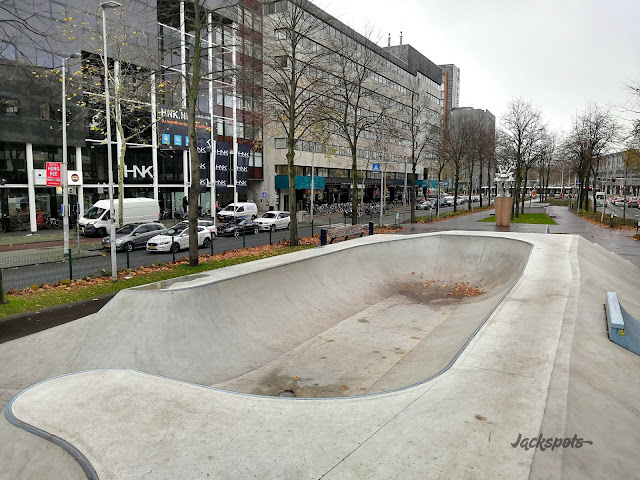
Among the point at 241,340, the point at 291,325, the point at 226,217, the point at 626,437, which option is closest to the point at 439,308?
the point at 291,325

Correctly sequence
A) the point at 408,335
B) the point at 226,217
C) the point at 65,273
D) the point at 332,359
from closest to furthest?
the point at 332,359 < the point at 408,335 < the point at 65,273 < the point at 226,217

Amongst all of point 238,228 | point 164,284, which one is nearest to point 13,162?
point 238,228

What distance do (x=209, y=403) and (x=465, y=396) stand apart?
2.74 meters

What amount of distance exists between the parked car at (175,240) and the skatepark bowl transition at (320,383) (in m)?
10.4

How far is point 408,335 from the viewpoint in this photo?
9508mm

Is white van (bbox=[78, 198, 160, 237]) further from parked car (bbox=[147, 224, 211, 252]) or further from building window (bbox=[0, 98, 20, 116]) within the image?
building window (bbox=[0, 98, 20, 116])

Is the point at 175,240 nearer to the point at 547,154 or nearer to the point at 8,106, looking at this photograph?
the point at 8,106

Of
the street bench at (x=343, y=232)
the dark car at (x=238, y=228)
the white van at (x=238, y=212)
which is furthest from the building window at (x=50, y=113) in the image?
the street bench at (x=343, y=232)

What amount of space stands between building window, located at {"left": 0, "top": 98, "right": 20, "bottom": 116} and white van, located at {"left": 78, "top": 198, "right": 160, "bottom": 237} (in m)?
8.14

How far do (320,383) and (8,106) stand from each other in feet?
105

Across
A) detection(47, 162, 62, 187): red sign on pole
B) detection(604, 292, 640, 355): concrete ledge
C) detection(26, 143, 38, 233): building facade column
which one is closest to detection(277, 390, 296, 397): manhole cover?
detection(604, 292, 640, 355): concrete ledge

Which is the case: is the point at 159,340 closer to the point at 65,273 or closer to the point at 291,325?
the point at 291,325

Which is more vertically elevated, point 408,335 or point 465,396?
point 465,396

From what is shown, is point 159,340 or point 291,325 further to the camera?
point 291,325
